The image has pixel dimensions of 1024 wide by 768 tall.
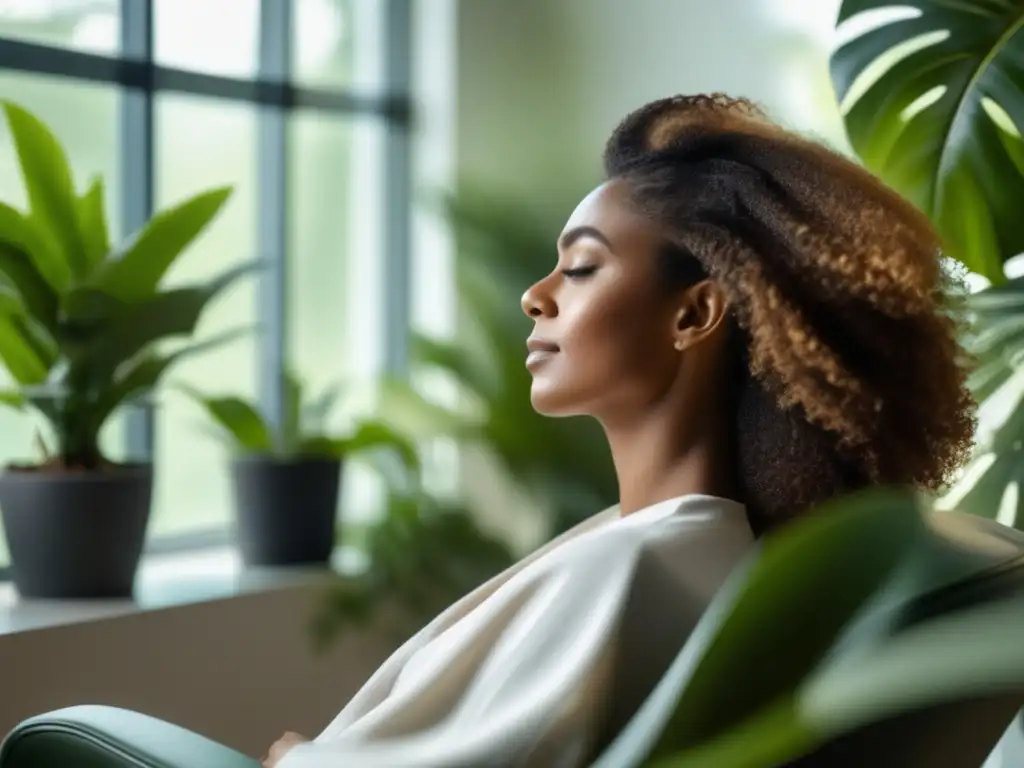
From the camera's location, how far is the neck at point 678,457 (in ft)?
3.96

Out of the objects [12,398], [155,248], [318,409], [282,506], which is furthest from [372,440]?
[12,398]

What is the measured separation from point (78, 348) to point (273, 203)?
1454 mm

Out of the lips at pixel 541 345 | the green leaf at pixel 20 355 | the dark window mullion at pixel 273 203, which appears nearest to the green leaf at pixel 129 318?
the green leaf at pixel 20 355

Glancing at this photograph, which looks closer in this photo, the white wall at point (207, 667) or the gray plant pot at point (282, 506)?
the white wall at point (207, 667)

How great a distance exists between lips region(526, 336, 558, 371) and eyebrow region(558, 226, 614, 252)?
91 mm

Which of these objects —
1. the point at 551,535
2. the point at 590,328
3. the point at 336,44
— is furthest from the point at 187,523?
the point at 590,328

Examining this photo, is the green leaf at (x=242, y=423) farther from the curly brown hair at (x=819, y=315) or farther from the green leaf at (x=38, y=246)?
the curly brown hair at (x=819, y=315)

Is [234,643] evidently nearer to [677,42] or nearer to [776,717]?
[677,42]

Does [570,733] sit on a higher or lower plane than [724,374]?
lower

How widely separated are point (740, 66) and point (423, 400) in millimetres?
1202

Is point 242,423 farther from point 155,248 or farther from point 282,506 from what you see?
point 155,248

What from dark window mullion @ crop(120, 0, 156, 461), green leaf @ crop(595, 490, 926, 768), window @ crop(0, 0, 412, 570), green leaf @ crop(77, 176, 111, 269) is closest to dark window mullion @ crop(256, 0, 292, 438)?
window @ crop(0, 0, 412, 570)

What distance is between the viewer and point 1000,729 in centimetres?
103

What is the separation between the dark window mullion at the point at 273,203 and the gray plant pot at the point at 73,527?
1208mm
